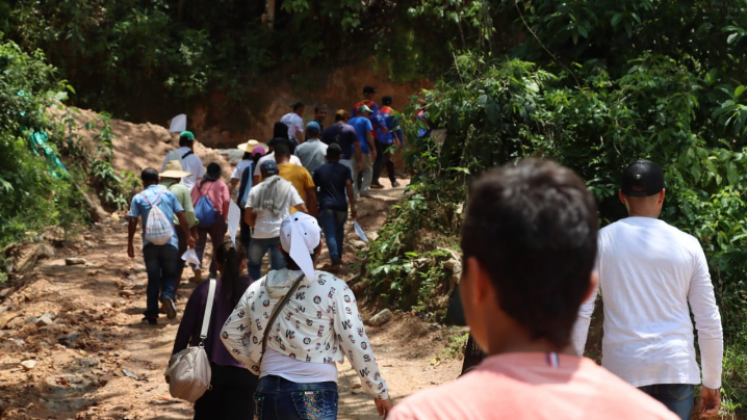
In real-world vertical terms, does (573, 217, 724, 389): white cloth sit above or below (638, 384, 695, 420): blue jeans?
above

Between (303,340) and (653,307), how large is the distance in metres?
1.54

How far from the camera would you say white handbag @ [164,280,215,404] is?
434 cm

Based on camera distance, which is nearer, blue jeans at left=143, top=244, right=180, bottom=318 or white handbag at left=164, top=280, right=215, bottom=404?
white handbag at left=164, top=280, right=215, bottom=404

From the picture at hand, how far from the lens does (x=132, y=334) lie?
886cm

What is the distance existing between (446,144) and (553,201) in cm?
815

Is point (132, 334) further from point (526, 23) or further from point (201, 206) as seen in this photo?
point (526, 23)

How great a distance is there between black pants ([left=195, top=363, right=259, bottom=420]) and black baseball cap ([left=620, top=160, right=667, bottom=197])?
7.41 ft

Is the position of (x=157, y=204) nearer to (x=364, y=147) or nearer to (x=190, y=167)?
(x=190, y=167)

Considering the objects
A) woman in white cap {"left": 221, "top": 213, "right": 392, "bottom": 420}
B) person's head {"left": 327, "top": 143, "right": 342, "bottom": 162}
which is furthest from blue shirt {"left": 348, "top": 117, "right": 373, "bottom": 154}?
woman in white cap {"left": 221, "top": 213, "right": 392, "bottom": 420}

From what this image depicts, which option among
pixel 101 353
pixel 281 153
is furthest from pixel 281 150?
pixel 101 353

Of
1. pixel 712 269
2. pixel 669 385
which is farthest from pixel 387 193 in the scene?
pixel 669 385

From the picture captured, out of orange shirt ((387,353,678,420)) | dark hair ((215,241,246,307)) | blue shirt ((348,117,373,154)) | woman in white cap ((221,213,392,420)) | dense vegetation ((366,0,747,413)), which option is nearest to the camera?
orange shirt ((387,353,678,420))

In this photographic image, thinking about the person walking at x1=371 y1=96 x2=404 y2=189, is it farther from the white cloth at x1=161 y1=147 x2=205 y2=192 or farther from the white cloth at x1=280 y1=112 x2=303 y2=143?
the white cloth at x1=161 y1=147 x2=205 y2=192

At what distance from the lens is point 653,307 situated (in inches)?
140
